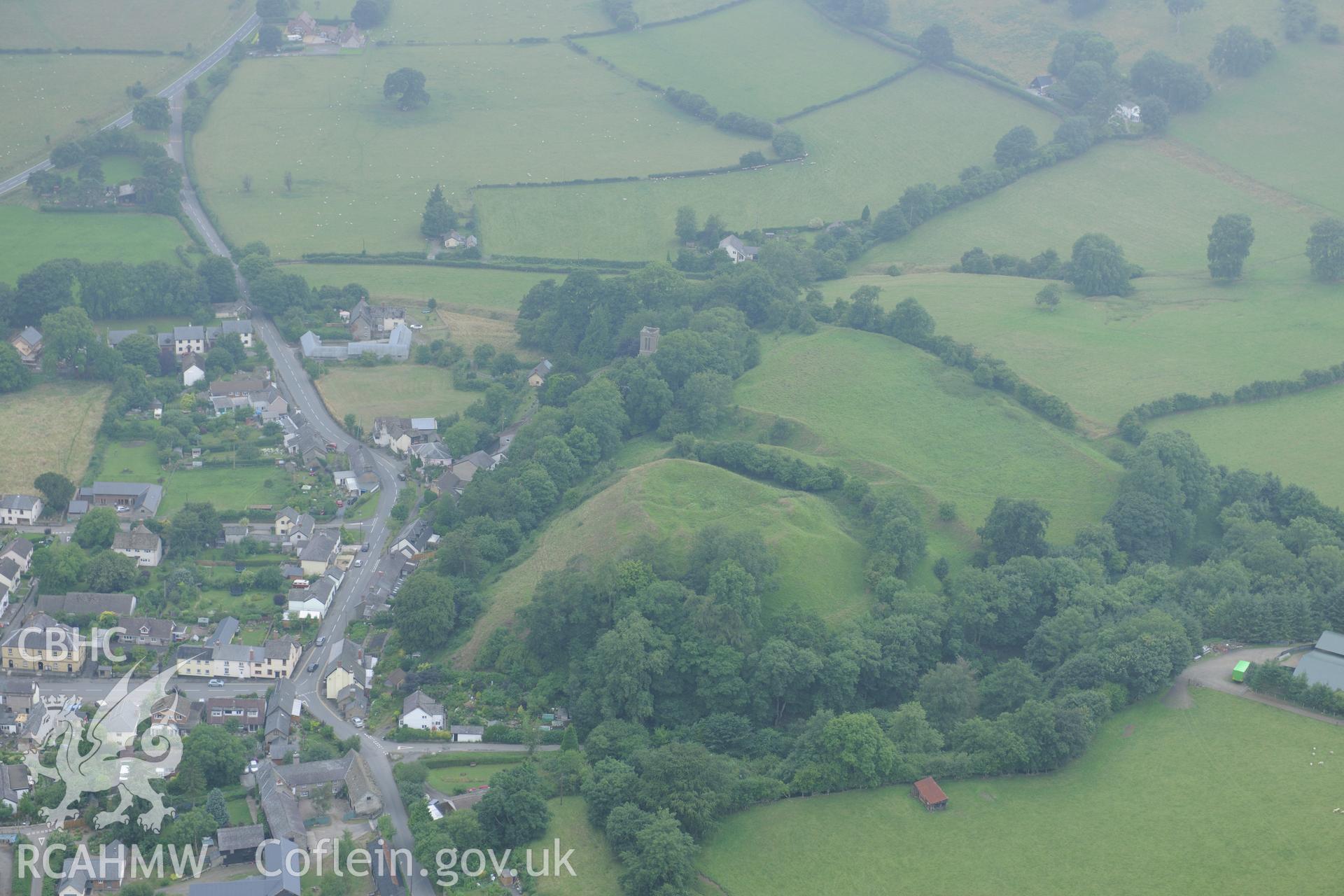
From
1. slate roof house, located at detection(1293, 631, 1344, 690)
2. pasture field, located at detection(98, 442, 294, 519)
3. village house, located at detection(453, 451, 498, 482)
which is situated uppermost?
slate roof house, located at detection(1293, 631, 1344, 690)

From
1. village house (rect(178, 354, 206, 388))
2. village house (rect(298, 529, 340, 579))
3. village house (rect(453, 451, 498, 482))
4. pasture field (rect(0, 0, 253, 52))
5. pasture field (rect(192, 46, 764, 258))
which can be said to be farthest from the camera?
pasture field (rect(0, 0, 253, 52))

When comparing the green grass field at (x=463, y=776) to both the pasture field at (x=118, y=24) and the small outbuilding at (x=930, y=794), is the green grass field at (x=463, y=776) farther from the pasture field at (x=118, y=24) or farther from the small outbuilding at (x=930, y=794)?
the pasture field at (x=118, y=24)

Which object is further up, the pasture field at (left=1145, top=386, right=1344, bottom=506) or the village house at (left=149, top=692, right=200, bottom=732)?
the pasture field at (left=1145, top=386, right=1344, bottom=506)

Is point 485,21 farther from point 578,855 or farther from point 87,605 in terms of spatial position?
point 578,855

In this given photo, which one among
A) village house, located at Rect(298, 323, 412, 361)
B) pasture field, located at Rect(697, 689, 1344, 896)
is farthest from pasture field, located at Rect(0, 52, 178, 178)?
pasture field, located at Rect(697, 689, 1344, 896)

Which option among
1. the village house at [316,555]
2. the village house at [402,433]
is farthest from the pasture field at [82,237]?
the village house at [316,555]

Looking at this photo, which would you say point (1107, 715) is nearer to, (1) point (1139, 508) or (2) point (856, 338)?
(1) point (1139, 508)

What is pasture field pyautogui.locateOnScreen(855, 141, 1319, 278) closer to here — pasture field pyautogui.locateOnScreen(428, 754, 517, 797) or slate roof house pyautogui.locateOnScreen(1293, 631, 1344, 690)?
slate roof house pyautogui.locateOnScreen(1293, 631, 1344, 690)

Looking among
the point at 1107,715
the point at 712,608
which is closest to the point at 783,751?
the point at 712,608

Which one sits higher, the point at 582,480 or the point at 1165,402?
the point at 1165,402
